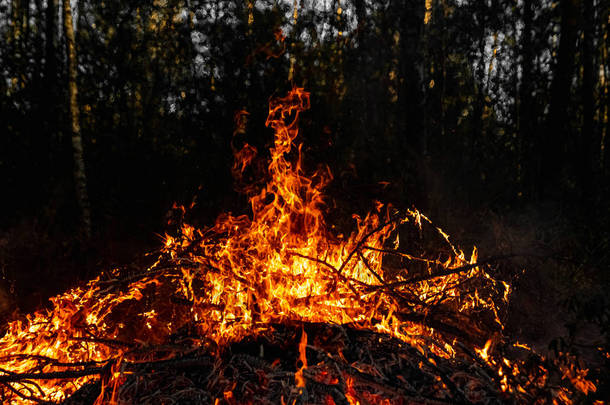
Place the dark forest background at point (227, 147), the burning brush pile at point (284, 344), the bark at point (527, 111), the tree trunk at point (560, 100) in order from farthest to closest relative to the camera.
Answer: the bark at point (527, 111) < the tree trunk at point (560, 100) < the dark forest background at point (227, 147) < the burning brush pile at point (284, 344)

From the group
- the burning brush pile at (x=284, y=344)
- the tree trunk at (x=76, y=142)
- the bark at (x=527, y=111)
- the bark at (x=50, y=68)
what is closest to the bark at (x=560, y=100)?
the bark at (x=527, y=111)

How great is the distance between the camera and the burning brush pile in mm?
2115

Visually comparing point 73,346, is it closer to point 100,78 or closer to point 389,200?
point 389,200

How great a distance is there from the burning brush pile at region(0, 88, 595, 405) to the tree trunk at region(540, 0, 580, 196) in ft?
33.5

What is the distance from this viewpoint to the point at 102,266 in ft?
25.9

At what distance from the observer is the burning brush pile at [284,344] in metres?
2.12

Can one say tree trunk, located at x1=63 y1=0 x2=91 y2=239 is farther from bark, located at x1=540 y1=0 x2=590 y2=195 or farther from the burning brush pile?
bark, located at x1=540 y1=0 x2=590 y2=195

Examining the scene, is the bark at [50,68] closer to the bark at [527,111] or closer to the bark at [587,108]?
the bark at [527,111]

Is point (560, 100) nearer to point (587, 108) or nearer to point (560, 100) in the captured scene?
point (560, 100)

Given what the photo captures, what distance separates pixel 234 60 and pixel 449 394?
39.5 feet

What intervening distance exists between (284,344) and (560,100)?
12.1 m

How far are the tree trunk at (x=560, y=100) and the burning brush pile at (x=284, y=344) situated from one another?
10224mm

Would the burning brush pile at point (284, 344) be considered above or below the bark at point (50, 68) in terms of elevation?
below

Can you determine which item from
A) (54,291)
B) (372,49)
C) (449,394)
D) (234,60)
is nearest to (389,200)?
(234,60)
